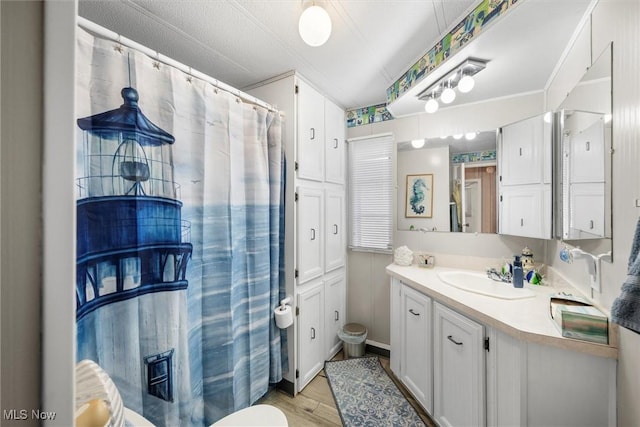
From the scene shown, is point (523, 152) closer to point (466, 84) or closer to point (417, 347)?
point (466, 84)

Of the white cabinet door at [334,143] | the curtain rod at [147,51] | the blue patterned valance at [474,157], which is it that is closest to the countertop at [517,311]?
the blue patterned valance at [474,157]

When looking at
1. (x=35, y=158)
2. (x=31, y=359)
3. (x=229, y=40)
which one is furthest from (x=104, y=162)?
(x=229, y=40)

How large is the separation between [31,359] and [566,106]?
7.06ft

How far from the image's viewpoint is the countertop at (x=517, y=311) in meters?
0.89

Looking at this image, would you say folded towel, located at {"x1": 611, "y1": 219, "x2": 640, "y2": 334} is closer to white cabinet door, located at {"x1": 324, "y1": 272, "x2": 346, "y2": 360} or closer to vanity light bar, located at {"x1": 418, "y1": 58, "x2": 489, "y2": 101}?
vanity light bar, located at {"x1": 418, "y1": 58, "x2": 489, "y2": 101}

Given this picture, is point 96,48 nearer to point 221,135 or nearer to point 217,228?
point 221,135

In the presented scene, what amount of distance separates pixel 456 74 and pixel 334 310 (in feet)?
6.76

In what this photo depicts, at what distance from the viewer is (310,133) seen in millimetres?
1915

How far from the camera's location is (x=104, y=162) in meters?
0.95

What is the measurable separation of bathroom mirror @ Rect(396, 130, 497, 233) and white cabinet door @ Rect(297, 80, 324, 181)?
772 millimetres

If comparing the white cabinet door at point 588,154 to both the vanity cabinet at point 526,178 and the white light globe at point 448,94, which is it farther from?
the white light globe at point 448,94

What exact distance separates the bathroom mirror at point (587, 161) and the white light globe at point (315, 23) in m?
1.10

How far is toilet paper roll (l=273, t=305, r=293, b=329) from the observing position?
5.38 feet

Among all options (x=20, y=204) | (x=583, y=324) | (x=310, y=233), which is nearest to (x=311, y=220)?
(x=310, y=233)
